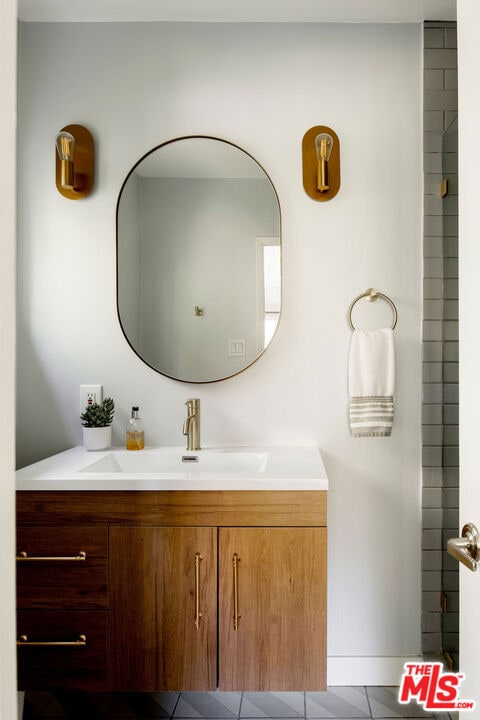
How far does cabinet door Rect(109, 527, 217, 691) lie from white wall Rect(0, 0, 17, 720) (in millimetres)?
1161

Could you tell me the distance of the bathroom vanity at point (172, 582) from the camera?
1.51 m

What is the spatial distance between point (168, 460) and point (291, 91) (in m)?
1.49

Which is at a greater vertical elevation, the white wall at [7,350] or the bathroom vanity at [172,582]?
the white wall at [7,350]

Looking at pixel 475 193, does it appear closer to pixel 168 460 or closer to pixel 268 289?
pixel 268 289

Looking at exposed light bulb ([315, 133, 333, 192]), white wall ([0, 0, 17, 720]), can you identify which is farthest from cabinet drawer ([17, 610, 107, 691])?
exposed light bulb ([315, 133, 333, 192])

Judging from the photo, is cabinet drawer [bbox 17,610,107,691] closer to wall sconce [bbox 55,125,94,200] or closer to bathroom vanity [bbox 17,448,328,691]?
bathroom vanity [bbox 17,448,328,691]

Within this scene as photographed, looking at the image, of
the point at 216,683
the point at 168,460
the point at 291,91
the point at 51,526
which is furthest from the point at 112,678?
the point at 291,91

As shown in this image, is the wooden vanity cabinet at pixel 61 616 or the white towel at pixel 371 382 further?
the white towel at pixel 371 382

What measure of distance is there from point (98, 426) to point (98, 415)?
0.04 meters

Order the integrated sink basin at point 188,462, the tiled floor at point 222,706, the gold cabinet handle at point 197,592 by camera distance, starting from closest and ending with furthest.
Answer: the gold cabinet handle at point 197,592 < the tiled floor at point 222,706 < the integrated sink basin at point 188,462

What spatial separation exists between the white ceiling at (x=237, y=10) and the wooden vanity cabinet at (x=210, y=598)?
175 centimetres

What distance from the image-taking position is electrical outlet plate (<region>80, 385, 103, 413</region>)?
6.83 ft

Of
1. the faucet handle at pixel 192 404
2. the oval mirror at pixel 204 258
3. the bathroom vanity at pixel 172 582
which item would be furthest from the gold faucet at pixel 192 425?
the bathroom vanity at pixel 172 582

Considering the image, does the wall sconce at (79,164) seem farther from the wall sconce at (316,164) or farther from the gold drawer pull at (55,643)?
the gold drawer pull at (55,643)
